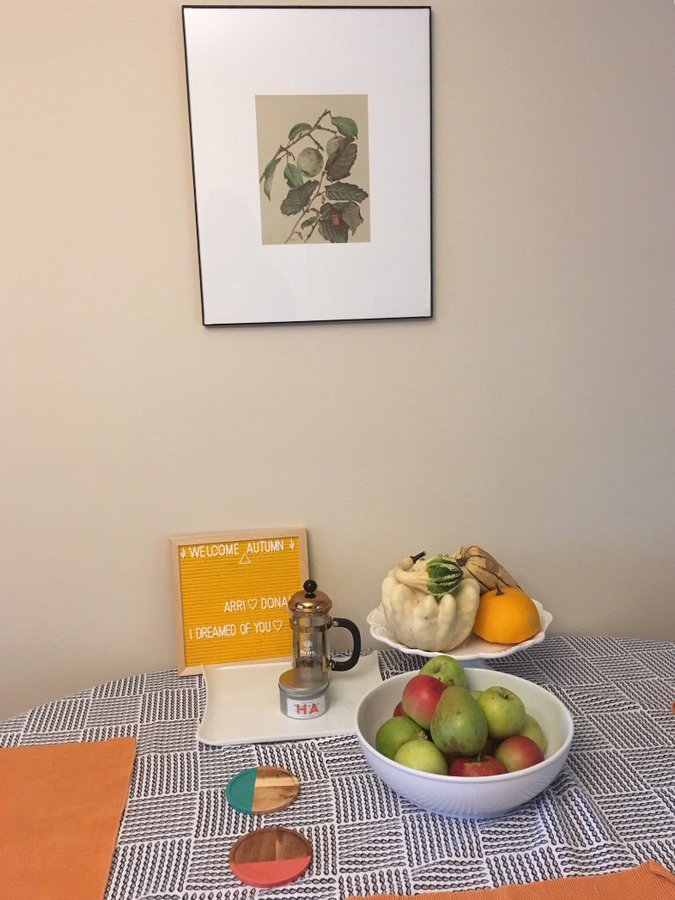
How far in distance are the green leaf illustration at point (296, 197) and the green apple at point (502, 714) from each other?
833 mm

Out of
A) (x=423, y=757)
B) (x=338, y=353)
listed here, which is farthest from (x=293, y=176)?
(x=423, y=757)

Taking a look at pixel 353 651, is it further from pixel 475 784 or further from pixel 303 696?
pixel 475 784

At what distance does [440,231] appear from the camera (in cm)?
134

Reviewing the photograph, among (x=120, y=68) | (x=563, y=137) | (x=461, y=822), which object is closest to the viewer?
(x=461, y=822)

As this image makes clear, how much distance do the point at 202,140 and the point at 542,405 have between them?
2.49 feet

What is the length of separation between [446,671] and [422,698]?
0.27 ft

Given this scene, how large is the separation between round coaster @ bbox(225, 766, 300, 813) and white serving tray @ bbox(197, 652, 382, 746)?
0.29ft

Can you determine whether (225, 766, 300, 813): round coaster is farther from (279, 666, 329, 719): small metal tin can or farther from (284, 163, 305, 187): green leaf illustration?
(284, 163, 305, 187): green leaf illustration

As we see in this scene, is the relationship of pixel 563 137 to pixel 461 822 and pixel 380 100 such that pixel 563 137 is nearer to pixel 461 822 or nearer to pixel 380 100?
pixel 380 100

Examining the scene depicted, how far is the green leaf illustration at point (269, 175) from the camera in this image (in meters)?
1.27

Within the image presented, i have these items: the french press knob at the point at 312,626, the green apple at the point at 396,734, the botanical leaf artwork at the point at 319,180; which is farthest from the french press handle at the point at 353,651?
the botanical leaf artwork at the point at 319,180

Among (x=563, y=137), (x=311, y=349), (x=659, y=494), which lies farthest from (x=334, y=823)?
(x=563, y=137)

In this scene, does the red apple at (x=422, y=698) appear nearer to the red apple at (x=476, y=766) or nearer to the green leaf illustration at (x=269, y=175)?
the red apple at (x=476, y=766)

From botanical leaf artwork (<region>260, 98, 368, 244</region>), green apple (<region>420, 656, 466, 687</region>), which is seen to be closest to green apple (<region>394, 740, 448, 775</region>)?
green apple (<region>420, 656, 466, 687</region>)
